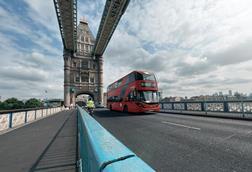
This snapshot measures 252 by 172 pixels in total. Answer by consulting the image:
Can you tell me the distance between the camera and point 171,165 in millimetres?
2994

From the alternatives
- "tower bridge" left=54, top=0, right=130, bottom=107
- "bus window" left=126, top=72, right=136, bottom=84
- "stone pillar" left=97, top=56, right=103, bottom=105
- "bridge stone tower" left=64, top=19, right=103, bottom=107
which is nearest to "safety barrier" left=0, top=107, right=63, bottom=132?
"bus window" left=126, top=72, right=136, bottom=84

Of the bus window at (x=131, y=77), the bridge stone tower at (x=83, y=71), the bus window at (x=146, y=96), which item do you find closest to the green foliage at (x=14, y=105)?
the bridge stone tower at (x=83, y=71)

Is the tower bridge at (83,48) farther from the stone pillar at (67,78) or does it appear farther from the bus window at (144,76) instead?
the bus window at (144,76)

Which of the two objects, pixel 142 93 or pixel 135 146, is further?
pixel 142 93

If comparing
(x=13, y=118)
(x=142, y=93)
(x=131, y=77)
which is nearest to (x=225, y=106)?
(x=142, y=93)

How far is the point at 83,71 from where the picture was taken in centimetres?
4794

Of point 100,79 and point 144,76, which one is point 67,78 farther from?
point 144,76

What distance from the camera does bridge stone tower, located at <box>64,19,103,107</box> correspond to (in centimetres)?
4369

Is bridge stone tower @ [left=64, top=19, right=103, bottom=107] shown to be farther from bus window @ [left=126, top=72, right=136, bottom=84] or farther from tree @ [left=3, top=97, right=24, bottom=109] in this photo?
bus window @ [left=126, top=72, right=136, bottom=84]

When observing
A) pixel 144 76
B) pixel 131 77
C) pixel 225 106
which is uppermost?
pixel 131 77

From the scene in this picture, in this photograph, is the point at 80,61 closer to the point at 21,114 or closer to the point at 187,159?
the point at 21,114

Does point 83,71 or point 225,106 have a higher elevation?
point 83,71

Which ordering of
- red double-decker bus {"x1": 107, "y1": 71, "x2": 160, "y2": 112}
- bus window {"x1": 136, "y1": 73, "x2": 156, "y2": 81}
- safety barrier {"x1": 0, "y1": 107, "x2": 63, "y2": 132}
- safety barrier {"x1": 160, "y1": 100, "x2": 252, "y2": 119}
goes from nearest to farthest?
safety barrier {"x1": 0, "y1": 107, "x2": 63, "y2": 132} < safety barrier {"x1": 160, "y1": 100, "x2": 252, "y2": 119} < red double-decker bus {"x1": 107, "y1": 71, "x2": 160, "y2": 112} < bus window {"x1": 136, "y1": 73, "x2": 156, "y2": 81}

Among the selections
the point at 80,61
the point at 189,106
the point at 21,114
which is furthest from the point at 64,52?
the point at 189,106
